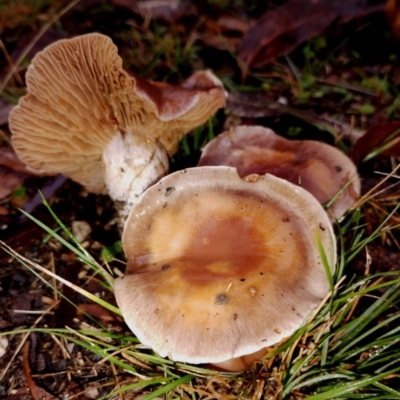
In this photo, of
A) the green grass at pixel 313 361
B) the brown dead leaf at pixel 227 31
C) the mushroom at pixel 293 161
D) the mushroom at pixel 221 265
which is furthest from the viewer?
the brown dead leaf at pixel 227 31

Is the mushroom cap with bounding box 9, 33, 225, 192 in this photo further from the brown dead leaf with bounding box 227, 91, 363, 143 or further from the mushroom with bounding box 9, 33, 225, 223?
the brown dead leaf with bounding box 227, 91, 363, 143

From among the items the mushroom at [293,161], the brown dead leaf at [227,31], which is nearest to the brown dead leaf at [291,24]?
the brown dead leaf at [227,31]

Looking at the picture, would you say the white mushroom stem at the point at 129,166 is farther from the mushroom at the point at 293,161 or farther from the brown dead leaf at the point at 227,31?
the brown dead leaf at the point at 227,31

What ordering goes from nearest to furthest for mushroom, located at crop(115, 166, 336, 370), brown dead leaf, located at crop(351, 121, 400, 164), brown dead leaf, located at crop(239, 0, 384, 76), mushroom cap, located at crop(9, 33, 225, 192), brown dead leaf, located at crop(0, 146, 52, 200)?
mushroom, located at crop(115, 166, 336, 370)
mushroom cap, located at crop(9, 33, 225, 192)
brown dead leaf, located at crop(351, 121, 400, 164)
brown dead leaf, located at crop(0, 146, 52, 200)
brown dead leaf, located at crop(239, 0, 384, 76)

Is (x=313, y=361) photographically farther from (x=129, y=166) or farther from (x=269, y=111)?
(x=269, y=111)

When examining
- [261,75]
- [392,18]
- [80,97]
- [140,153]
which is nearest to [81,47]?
[80,97]

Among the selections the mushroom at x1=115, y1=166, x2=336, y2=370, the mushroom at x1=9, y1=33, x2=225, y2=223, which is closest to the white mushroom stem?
the mushroom at x1=9, y1=33, x2=225, y2=223
